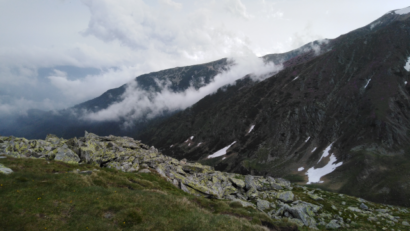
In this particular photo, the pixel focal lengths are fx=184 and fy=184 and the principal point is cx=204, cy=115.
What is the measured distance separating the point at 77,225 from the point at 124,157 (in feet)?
113

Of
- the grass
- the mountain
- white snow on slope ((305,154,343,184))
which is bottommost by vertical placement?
white snow on slope ((305,154,343,184))

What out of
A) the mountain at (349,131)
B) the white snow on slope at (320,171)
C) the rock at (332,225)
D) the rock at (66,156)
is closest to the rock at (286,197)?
the rock at (332,225)

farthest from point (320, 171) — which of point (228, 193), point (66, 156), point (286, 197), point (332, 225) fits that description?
point (66, 156)

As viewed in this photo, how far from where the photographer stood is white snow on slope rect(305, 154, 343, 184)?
4308 inches

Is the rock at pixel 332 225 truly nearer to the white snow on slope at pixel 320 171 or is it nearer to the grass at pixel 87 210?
the grass at pixel 87 210

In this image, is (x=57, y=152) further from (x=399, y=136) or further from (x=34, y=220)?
(x=399, y=136)

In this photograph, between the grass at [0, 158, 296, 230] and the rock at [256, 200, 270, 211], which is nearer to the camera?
the grass at [0, 158, 296, 230]

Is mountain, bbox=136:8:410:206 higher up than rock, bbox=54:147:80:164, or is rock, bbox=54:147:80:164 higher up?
rock, bbox=54:147:80:164

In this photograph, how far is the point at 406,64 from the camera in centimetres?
15588

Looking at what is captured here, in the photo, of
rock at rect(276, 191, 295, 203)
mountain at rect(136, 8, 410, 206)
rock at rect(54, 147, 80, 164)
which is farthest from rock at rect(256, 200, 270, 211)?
mountain at rect(136, 8, 410, 206)

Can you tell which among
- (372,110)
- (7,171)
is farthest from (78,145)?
(372,110)

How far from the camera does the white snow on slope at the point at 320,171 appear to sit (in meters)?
109

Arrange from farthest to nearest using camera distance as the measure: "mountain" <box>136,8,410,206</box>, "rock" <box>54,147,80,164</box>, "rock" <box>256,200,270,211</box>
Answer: "mountain" <box>136,8,410,206</box>, "rock" <box>256,200,270,211</box>, "rock" <box>54,147,80,164</box>

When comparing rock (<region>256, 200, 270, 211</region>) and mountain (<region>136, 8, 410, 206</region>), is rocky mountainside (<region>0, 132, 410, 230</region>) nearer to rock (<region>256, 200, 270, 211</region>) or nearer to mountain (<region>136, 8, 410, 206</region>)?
rock (<region>256, 200, 270, 211</region>)
